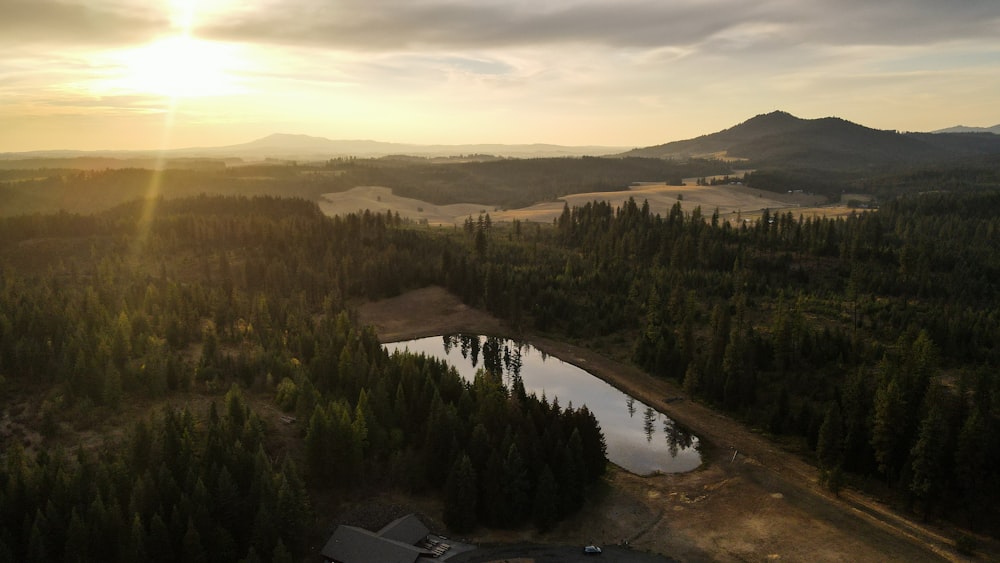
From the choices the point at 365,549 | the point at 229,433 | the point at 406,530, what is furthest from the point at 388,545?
the point at 229,433

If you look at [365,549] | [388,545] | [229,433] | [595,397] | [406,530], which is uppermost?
[229,433]

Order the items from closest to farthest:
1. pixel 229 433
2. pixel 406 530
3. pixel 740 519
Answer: pixel 406 530
pixel 740 519
pixel 229 433

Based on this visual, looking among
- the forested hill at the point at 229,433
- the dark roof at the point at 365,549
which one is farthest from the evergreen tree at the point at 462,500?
the dark roof at the point at 365,549

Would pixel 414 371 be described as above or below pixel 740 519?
above

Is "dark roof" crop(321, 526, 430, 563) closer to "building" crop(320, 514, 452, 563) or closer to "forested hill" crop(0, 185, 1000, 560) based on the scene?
"building" crop(320, 514, 452, 563)

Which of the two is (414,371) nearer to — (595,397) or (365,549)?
(365,549)

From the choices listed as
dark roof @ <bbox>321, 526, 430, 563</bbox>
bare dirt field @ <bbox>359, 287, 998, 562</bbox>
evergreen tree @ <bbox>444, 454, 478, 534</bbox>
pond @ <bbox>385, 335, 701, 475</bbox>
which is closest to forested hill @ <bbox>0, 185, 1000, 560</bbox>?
evergreen tree @ <bbox>444, 454, 478, 534</bbox>
